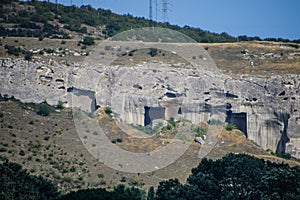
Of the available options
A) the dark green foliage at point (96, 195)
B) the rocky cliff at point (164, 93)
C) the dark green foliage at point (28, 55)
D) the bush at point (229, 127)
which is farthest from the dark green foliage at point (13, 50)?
the dark green foliage at point (96, 195)

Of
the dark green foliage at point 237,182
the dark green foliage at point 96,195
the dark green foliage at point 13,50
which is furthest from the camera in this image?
the dark green foliage at point 13,50

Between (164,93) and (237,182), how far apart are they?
22514 millimetres

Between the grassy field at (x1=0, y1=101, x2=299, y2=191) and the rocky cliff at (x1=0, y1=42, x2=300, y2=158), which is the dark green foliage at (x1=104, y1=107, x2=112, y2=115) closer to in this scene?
the rocky cliff at (x1=0, y1=42, x2=300, y2=158)

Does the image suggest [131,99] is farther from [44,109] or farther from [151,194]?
[151,194]

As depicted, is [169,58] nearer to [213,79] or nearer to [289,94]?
[213,79]

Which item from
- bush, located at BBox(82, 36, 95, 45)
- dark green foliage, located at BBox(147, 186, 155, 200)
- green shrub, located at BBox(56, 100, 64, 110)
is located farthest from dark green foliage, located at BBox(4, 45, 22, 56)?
dark green foliage, located at BBox(147, 186, 155, 200)

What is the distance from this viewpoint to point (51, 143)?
65312mm

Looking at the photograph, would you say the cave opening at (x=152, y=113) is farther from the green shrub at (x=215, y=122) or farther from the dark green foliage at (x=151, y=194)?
the dark green foliage at (x=151, y=194)

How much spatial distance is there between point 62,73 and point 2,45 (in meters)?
9.15

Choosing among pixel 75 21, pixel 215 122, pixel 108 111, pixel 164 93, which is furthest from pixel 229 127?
pixel 75 21

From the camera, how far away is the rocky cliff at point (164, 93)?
74875 mm

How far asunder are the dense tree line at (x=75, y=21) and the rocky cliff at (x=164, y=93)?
16385 mm

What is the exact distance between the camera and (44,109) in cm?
7188

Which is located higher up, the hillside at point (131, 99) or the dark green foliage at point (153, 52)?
the dark green foliage at point (153, 52)
